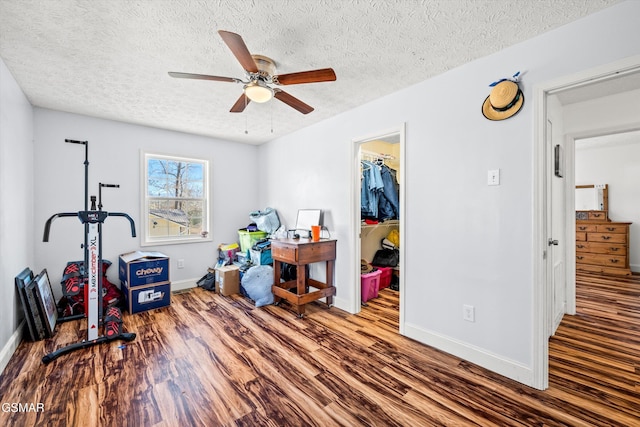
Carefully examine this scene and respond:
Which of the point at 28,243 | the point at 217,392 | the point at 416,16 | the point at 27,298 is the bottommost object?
the point at 217,392

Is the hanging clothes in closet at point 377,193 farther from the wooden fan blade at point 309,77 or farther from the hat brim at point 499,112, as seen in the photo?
the wooden fan blade at point 309,77

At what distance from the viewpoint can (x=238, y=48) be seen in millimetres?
1509

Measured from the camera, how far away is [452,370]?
6.59 feet

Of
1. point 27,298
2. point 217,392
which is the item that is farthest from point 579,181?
point 27,298

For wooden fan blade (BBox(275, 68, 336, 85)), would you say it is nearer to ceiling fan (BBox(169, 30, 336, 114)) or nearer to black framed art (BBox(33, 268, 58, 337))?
ceiling fan (BBox(169, 30, 336, 114))

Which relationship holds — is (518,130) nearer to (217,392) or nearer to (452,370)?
(452,370)

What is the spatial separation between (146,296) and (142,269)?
330 millimetres

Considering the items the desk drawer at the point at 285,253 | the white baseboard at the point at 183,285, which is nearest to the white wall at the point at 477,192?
the desk drawer at the point at 285,253

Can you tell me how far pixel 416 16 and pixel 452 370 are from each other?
2.44 metres

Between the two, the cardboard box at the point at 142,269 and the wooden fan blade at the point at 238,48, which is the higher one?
the wooden fan blade at the point at 238,48

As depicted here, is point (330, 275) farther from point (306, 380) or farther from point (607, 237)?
point (607, 237)

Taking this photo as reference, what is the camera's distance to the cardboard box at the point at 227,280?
12.4 ft

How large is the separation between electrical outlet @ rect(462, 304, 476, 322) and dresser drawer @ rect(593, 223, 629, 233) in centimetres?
470

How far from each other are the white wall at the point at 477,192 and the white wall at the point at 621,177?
190 inches
